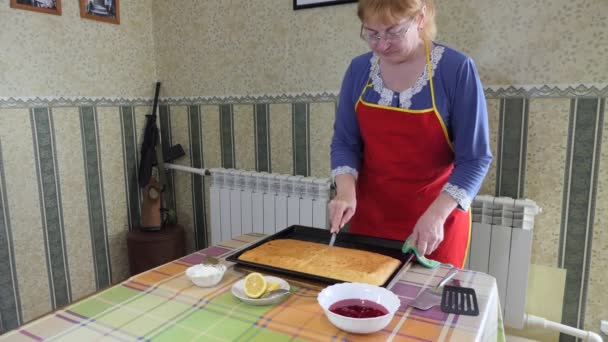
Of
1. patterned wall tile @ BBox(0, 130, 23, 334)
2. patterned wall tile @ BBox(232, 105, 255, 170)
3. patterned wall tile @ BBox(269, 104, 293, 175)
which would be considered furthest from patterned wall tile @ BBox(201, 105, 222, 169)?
patterned wall tile @ BBox(0, 130, 23, 334)

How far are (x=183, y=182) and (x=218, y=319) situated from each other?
6.67ft

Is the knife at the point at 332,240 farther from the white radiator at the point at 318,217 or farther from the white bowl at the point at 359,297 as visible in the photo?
the white radiator at the point at 318,217

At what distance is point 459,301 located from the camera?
37.2 inches

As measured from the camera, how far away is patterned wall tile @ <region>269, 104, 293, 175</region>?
91.3 inches

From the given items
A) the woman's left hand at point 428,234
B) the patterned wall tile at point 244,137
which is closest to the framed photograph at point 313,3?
the patterned wall tile at point 244,137

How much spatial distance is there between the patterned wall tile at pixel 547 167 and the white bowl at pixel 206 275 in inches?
53.0

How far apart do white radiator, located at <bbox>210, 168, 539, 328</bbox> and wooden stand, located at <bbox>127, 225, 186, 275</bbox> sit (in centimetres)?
24

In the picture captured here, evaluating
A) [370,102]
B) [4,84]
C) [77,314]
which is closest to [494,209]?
[370,102]

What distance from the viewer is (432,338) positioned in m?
0.81

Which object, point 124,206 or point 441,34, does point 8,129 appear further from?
point 441,34

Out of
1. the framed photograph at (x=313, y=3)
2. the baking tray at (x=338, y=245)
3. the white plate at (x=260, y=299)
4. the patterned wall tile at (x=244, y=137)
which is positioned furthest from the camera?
the patterned wall tile at (x=244, y=137)

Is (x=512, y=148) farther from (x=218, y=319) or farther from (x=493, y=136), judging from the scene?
(x=218, y=319)

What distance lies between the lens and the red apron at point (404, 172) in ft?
4.33

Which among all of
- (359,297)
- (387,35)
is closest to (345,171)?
(387,35)
